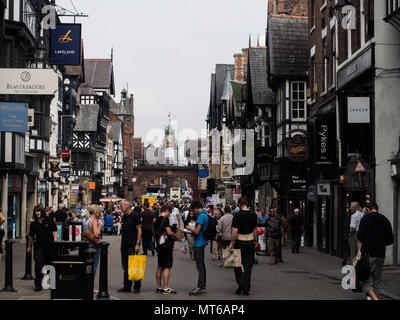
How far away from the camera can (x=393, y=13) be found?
18.5 m

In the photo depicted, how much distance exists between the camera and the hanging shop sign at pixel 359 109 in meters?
20.8

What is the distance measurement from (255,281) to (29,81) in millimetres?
7658

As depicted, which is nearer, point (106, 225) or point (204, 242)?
point (204, 242)

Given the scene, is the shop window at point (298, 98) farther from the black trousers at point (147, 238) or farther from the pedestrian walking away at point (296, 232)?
the black trousers at point (147, 238)

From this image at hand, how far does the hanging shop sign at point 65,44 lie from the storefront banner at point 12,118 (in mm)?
8692

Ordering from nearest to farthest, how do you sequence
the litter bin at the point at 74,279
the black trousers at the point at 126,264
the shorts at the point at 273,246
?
the litter bin at the point at 74,279, the black trousers at the point at 126,264, the shorts at the point at 273,246

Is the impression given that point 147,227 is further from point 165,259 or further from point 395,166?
point 165,259

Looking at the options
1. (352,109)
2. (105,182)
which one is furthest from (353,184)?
(105,182)

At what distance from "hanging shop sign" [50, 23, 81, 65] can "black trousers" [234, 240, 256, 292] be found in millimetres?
16903

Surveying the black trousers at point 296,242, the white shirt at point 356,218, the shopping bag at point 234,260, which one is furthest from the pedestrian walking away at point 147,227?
the shopping bag at point 234,260
